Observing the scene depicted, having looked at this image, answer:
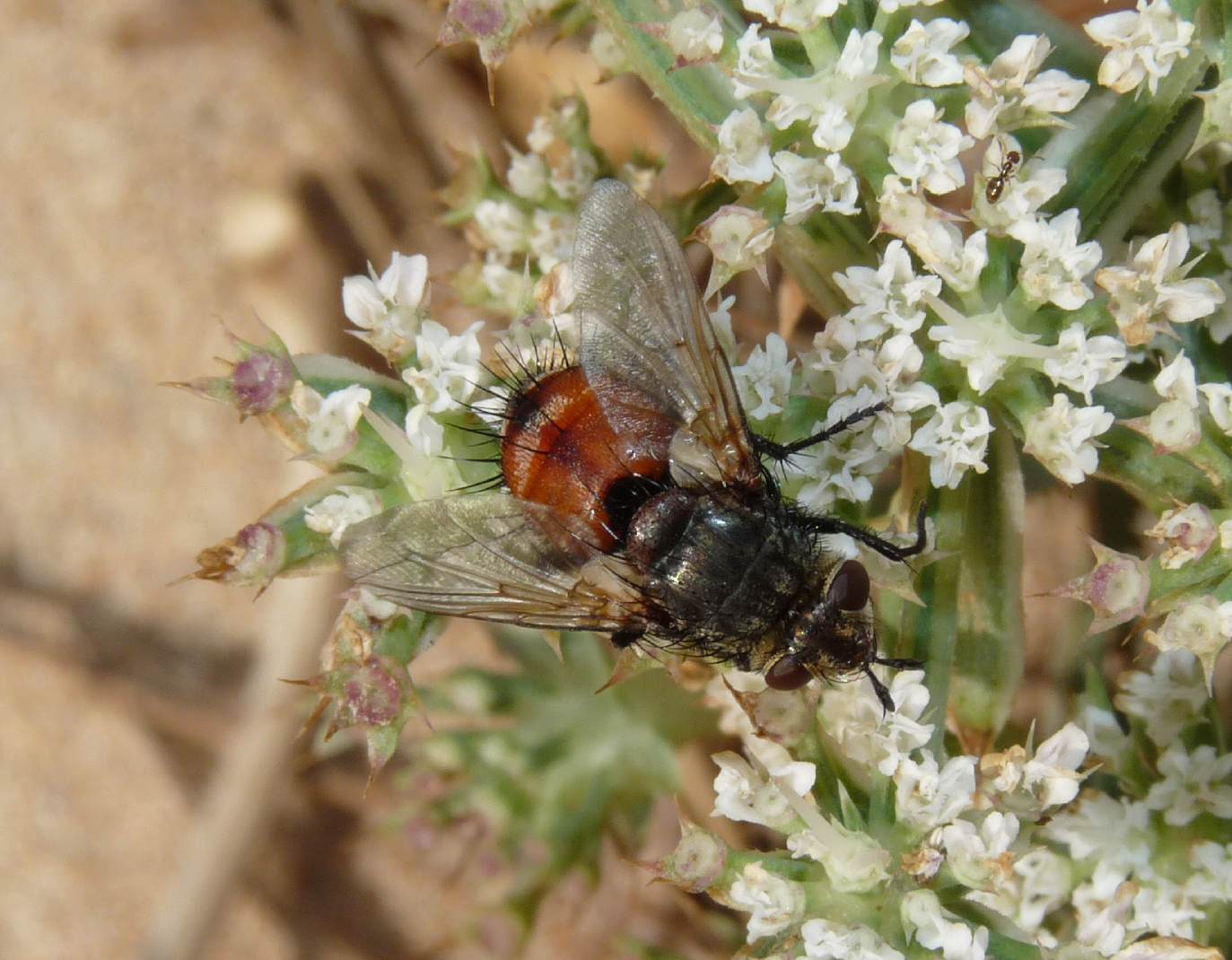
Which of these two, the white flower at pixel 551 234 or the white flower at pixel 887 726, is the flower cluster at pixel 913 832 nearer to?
the white flower at pixel 887 726

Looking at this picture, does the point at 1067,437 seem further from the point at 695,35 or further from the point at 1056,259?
the point at 695,35

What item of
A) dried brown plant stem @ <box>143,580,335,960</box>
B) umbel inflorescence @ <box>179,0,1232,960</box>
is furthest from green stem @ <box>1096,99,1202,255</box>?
dried brown plant stem @ <box>143,580,335,960</box>

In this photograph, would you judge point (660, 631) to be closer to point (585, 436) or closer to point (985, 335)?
point (585, 436)

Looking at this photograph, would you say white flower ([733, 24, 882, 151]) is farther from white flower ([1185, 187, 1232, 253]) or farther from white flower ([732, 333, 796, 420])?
white flower ([1185, 187, 1232, 253])

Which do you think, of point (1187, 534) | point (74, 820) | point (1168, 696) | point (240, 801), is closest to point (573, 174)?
point (1187, 534)

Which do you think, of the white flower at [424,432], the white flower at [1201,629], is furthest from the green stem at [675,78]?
the white flower at [1201,629]

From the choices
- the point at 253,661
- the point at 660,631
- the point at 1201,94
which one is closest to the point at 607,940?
the point at 253,661
